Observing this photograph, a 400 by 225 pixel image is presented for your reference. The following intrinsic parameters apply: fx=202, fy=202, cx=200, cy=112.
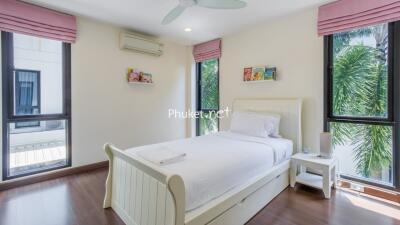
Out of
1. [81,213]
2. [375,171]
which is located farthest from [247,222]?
[375,171]

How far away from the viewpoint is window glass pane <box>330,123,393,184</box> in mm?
2365

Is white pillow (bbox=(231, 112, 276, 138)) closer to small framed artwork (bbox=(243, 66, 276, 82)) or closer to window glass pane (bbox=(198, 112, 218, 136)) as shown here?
small framed artwork (bbox=(243, 66, 276, 82))

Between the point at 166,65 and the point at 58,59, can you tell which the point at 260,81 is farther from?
the point at 58,59

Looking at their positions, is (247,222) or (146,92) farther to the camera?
(146,92)

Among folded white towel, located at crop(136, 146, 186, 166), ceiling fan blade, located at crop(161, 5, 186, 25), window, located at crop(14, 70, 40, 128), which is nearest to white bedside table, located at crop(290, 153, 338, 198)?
folded white towel, located at crop(136, 146, 186, 166)

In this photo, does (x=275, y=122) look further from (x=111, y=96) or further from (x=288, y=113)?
(x=111, y=96)

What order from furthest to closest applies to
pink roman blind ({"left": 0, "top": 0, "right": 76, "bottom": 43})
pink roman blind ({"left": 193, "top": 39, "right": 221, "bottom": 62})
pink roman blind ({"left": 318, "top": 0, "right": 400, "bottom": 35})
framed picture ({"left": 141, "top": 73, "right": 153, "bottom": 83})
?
pink roman blind ({"left": 193, "top": 39, "right": 221, "bottom": 62}) → framed picture ({"left": 141, "top": 73, "right": 153, "bottom": 83}) → pink roman blind ({"left": 0, "top": 0, "right": 76, "bottom": 43}) → pink roman blind ({"left": 318, "top": 0, "right": 400, "bottom": 35})

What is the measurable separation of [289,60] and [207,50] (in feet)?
5.75

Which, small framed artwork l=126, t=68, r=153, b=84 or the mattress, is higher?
small framed artwork l=126, t=68, r=153, b=84

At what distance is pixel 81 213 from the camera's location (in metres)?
2.02

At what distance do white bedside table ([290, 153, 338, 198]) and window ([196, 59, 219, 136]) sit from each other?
190 centimetres

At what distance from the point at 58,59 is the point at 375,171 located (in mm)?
4533

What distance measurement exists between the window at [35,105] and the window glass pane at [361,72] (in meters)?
3.81

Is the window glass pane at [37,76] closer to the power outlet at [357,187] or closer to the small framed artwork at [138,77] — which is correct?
the small framed artwork at [138,77]
